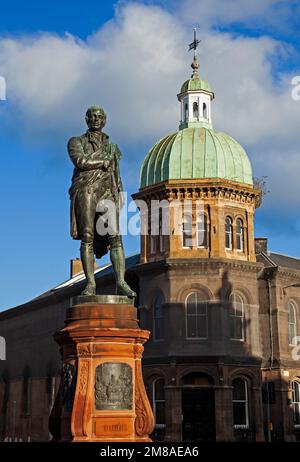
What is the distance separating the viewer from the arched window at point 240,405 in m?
37.1

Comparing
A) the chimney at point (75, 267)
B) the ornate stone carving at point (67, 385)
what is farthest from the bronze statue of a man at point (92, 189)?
the chimney at point (75, 267)

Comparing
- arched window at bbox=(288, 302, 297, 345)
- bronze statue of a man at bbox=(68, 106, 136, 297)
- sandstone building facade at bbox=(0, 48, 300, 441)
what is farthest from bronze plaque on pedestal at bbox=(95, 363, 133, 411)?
arched window at bbox=(288, 302, 297, 345)

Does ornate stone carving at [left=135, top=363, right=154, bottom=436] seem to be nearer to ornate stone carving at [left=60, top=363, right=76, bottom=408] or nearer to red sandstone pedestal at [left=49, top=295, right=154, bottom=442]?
red sandstone pedestal at [left=49, top=295, right=154, bottom=442]

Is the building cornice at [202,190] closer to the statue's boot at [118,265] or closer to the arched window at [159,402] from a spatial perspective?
the arched window at [159,402]

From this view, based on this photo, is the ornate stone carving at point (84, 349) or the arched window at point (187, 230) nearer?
the ornate stone carving at point (84, 349)

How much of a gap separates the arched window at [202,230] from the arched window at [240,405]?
7331mm

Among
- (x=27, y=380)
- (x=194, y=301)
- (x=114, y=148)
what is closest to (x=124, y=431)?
(x=114, y=148)

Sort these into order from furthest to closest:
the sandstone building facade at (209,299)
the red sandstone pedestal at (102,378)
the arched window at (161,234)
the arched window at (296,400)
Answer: the arched window at (161,234)
the arched window at (296,400)
the sandstone building facade at (209,299)
the red sandstone pedestal at (102,378)

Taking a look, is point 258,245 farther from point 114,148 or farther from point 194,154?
point 114,148

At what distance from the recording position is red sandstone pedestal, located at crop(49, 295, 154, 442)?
1095 cm

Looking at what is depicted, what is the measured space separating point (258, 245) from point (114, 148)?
33.6m

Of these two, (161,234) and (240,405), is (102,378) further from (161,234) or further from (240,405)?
(161,234)

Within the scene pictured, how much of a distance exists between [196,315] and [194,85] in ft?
46.6

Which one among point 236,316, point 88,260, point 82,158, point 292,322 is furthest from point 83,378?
point 292,322
